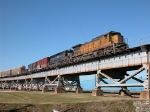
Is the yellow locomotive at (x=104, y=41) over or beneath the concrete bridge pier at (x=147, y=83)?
over

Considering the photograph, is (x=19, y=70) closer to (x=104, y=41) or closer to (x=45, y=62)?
(x=45, y=62)

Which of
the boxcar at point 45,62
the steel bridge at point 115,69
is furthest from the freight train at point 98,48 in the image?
the boxcar at point 45,62

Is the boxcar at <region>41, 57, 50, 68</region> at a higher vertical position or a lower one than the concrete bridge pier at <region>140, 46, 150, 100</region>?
higher

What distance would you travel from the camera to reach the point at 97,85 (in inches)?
1292

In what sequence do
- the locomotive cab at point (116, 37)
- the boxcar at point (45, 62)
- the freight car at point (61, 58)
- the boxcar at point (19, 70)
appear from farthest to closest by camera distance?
the boxcar at point (19, 70) → the boxcar at point (45, 62) → the freight car at point (61, 58) → the locomotive cab at point (116, 37)

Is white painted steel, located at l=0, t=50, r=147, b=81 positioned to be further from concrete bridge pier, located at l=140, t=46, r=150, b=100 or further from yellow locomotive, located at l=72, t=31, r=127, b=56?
yellow locomotive, located at l=72, t=31, r=127, b=56

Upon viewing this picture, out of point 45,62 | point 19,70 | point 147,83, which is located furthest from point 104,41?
point 19,70

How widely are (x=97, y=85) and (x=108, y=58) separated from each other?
5.33 meters

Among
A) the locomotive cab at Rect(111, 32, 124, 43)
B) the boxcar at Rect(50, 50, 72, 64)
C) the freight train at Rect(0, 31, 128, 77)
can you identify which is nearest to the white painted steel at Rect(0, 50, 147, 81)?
Answer: the freight train at Rect(0, 31, 128, 77)

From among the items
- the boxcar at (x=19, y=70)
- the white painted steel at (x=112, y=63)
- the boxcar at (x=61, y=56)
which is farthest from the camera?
the boxcar at (x=19, y=70)

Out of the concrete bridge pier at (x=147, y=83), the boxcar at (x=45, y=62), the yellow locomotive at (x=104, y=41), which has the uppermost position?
the yellow locomotive at (x=104, y=41)

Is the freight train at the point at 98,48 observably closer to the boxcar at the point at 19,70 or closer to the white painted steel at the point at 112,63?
the white painted steel at the point at 112,63

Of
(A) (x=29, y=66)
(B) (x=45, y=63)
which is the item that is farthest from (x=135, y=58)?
(A) (x=29, y=66)

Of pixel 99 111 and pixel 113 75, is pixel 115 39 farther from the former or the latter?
pixel 99 111
